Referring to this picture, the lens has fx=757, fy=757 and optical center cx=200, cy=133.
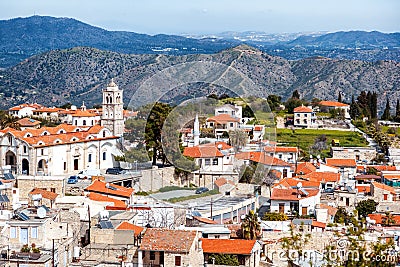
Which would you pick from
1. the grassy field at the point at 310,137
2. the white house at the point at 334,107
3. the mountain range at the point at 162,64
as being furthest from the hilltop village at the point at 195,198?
the mountain range at the point at 162,64

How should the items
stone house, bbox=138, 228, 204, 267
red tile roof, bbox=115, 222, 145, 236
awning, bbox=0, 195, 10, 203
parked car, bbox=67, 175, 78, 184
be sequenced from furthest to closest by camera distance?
1. parked car, bbox=67, 175, 78, 184
2. awning, bbox=0, 195, 10, 203
3. red tile roof, bbox=115, 222, 145, 236
4. stone house, bbox=138, 228, 204, 267

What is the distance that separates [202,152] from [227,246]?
422 cm

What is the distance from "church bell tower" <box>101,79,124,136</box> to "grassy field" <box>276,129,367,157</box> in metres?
7.26

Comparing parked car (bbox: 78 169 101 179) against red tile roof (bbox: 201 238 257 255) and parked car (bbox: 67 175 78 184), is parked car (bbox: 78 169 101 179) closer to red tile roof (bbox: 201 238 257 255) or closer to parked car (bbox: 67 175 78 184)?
parked car (bbox: 67 175 78 184)

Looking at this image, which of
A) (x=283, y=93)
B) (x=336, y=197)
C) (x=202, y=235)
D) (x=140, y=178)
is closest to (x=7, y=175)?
(x=140, y=178)

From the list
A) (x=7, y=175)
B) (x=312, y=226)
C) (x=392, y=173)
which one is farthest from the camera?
(x=392, y=173)

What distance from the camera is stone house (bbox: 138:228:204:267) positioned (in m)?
10.1

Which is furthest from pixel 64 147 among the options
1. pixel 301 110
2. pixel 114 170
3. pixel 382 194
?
pixel 301 110

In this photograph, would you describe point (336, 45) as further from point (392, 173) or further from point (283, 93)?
point (392, 173)

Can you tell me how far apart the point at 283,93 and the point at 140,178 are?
53037mm

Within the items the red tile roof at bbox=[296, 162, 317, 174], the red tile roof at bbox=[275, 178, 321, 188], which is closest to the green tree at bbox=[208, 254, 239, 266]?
the red tile roof at bbox=[275, 178, 321, 188]

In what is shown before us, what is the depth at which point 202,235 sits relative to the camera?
1179 cm

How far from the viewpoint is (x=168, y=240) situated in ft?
33.6

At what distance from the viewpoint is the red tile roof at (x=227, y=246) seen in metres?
10.9
